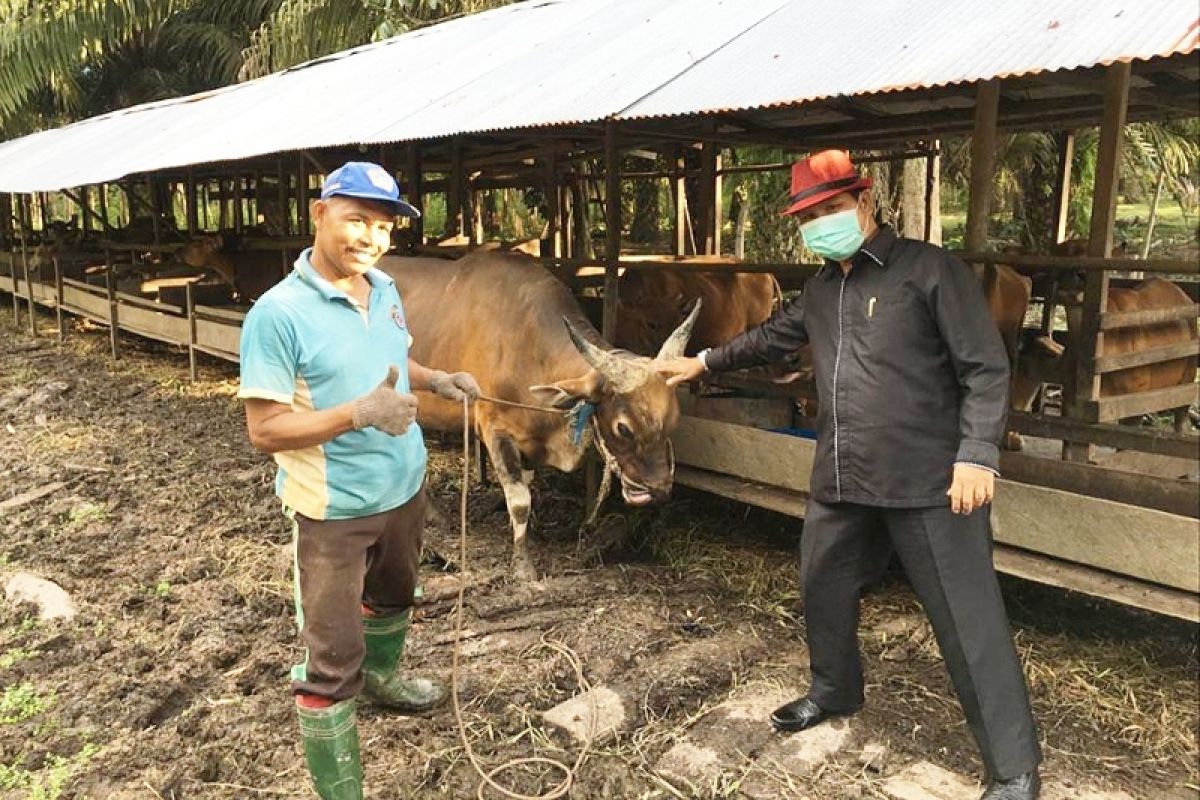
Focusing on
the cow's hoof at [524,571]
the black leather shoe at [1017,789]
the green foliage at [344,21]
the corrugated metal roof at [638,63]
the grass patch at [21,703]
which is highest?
the green foliage at [344,21]

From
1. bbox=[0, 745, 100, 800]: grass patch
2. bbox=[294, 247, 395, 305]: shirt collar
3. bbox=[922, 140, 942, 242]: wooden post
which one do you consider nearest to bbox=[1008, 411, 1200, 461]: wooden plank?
bbox=[294, 247, 395, 305]: shirt collar

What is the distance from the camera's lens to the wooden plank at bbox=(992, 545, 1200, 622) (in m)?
3.69

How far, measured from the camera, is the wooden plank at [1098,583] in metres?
3.69

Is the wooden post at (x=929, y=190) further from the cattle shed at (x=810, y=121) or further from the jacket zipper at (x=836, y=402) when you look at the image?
the jacket zipper at (x=836, y=402)

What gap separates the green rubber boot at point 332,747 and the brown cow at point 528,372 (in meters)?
1.92

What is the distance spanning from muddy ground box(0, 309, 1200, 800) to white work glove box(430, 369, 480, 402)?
137 centimetres

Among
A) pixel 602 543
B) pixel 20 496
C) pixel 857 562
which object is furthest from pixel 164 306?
pixel 857 562

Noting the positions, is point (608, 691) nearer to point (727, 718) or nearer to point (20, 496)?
point (727, 718)

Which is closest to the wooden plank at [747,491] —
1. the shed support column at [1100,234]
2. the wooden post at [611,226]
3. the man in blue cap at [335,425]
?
the wooden post at [611,226]

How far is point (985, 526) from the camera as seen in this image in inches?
127

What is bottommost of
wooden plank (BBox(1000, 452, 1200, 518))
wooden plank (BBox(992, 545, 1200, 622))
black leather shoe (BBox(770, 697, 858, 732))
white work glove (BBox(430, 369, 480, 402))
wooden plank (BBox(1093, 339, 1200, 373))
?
black leather shoe (BBox(770, 697, 858, 732))

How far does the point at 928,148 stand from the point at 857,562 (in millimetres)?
6115

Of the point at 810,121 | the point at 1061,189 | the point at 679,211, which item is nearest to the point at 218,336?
the point at 679,211

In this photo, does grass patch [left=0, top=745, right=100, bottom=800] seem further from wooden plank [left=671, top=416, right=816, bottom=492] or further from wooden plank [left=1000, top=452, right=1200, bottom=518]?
wooden plank [left=1000, top=452, right=1200, bottom=518]
